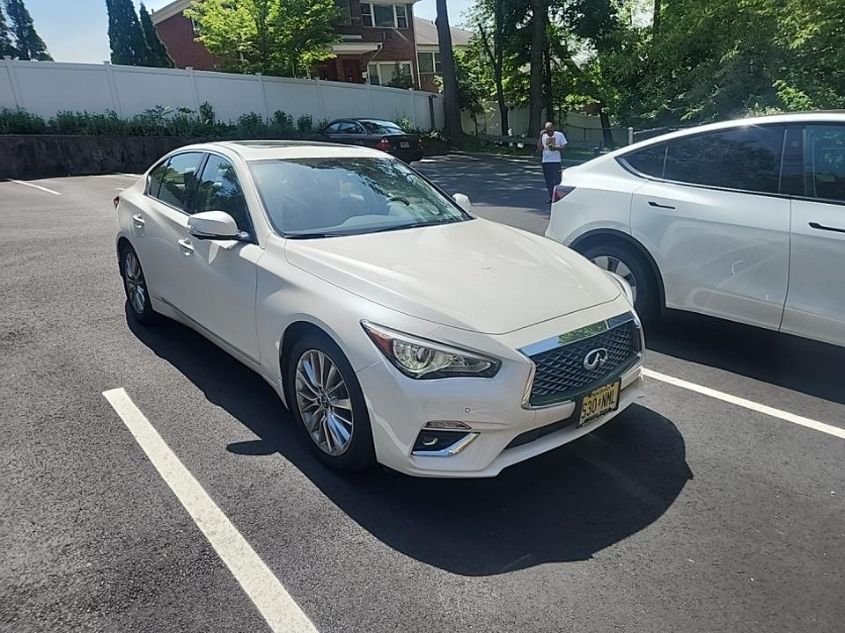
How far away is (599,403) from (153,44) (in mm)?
33100

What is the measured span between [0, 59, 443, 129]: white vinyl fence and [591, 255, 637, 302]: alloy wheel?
60.8 feet

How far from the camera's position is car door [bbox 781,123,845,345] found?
376 centimetres

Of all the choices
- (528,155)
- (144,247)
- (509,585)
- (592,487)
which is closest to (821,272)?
(592,487)

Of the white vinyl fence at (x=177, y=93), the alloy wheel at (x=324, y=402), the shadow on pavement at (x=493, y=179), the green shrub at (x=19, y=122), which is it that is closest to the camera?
the alloy wheel at (x=324, y=402)

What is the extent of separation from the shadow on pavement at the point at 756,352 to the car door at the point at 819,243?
0.36 m

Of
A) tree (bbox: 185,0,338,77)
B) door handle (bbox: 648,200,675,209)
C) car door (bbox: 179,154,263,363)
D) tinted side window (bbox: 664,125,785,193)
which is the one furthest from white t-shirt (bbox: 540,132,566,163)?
tree (bbox: 185,0,338,77)

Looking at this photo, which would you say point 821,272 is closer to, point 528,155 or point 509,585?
point 509,585

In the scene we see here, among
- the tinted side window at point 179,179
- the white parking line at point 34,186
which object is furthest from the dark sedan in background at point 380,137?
the tinted side window at point 179,179

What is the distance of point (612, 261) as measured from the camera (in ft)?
16.3

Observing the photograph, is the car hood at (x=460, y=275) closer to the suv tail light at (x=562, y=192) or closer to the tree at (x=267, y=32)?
the suv tail light at (x=562, y=192)

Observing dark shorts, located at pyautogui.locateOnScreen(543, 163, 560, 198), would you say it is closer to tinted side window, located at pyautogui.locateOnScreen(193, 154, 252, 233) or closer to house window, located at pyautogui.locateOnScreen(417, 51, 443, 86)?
tinted side window, located at pyautogui.locateOnScreen(193, 154, 252, 233)

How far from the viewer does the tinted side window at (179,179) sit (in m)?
4.41

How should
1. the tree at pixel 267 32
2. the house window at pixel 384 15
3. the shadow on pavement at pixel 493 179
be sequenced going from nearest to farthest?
1. the shadow on pavement at pixel 493 179
2. the tree at pixel 267 32
3. the house window at pixel 384 15

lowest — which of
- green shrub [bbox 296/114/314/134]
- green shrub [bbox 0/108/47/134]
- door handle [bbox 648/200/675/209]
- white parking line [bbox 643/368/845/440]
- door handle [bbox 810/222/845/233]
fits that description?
white parking line [bbox 643/368/845/440]
